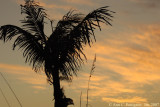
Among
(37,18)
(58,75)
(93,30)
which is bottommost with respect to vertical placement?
(58,75)

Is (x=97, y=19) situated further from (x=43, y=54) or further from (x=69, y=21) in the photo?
(x=43, y=54)

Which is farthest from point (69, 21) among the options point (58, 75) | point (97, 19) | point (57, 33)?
point (58, 75)

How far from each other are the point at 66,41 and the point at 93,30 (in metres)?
0.91

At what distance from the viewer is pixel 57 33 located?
920cm

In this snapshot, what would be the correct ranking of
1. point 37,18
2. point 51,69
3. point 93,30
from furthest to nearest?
point 37,18 → point 51,69 → point 93,30

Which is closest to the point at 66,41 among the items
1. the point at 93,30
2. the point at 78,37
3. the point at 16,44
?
the point at 78,37

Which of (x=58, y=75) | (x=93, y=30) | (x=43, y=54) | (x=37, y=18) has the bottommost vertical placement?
(x=58, y=75)

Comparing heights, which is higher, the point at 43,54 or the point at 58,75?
the point at 43,54

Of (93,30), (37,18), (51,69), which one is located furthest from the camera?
(37,18)

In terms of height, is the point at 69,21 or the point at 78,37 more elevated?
the point at 69,21

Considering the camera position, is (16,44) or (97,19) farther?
(16,44)

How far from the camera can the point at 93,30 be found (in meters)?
8.51

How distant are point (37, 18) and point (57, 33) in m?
1.27

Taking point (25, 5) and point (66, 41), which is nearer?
point (66, 41)
